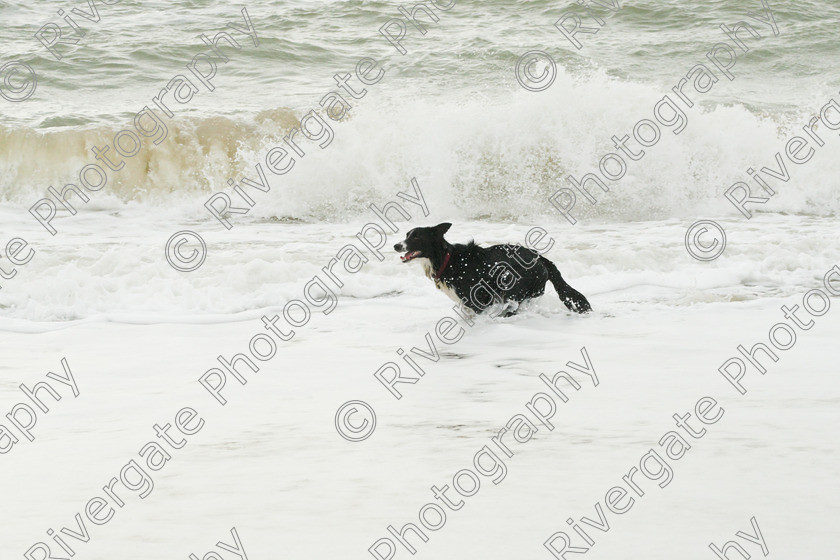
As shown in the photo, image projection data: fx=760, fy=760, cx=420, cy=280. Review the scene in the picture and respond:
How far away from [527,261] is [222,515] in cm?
376

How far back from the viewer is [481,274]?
5.80 metres

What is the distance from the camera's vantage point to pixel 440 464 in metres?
2.94

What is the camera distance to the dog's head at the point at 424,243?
5723 millimetres

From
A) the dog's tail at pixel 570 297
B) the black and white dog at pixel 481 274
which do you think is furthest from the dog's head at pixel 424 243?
the dog's tail at pixel 570 297

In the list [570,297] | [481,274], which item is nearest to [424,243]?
[481,274]

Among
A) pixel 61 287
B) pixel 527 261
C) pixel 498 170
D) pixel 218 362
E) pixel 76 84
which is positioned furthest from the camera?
pixel 76 84

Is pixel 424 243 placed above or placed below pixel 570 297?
below

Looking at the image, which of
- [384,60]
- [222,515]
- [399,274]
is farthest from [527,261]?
[384,60]

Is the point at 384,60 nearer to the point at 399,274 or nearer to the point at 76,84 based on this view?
the point at 76,84

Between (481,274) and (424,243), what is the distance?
1.63 ft

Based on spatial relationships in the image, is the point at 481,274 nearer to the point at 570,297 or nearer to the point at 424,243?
the point at 424,243

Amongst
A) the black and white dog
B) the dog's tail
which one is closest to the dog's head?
the black and white dog

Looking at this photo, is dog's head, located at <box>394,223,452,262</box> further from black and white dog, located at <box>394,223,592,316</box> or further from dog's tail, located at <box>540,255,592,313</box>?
dog's tail, located at <box>540,255,592,313</box>

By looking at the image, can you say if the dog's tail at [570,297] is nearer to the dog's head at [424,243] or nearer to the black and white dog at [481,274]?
the black and white dog at [481,274]
